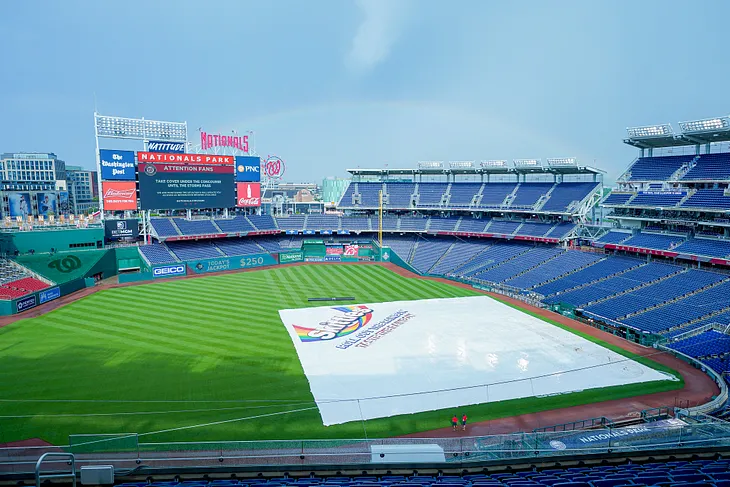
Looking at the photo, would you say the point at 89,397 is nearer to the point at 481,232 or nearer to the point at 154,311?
the point at 154,311

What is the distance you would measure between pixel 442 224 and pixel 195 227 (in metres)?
34.4

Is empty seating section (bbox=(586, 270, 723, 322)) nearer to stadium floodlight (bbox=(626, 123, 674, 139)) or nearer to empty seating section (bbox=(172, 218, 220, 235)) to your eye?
stadium floodlight (bbox=(626, 123, 674, 139))

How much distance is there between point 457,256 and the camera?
54.9 m

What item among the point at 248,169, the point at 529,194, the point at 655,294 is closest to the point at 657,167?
the point at 529,194

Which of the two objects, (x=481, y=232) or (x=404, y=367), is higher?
(x=481, y=232)

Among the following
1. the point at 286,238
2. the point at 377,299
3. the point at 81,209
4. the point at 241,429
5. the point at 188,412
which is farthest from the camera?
the point at 81,209

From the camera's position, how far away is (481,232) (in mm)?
56906

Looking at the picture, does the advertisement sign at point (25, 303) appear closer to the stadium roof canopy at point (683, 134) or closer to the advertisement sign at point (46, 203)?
the stadium roof canopy at point (683, 134)

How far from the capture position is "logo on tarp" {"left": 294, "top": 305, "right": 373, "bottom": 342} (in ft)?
94.0

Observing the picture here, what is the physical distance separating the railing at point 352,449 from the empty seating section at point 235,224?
148 ft

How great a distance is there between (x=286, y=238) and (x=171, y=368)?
41.3 m

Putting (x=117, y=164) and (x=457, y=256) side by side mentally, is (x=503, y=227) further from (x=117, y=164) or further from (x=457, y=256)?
(x=117, y=164)

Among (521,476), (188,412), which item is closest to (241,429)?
(188,412)

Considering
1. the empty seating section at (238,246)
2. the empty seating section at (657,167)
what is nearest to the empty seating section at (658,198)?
the empty seating section at (657,167)
